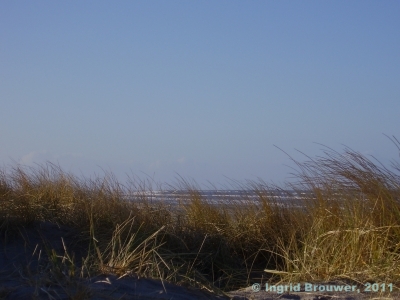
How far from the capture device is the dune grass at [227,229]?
4.41m

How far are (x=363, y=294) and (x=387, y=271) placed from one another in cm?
43

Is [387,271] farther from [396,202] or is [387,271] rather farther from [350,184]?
[350,184]

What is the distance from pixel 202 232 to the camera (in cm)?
636

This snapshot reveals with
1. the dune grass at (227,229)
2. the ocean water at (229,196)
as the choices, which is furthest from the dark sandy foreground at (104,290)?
the ocean water at (229,196)

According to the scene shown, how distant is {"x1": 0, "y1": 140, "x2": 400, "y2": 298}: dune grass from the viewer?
4414 millimetres

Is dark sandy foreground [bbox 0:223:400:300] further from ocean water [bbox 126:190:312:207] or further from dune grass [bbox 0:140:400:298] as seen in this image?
ocean water [bbox 126:190:312:207]

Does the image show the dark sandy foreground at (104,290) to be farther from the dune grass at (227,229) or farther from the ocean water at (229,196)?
the ocean water at (229,196)

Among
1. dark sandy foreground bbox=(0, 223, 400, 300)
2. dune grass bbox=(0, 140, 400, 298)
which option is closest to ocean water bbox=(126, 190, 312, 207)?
dune grass bbox=(0, 140, 400, 298)

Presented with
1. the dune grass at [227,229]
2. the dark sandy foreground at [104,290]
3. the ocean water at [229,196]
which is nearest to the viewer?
the dark sandy foreground at [104,290]

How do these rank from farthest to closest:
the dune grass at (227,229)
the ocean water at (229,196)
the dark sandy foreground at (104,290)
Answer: the ocean water at (229,196)
the dune grass at (227,229)
the dark sandy foreground at (104,290)

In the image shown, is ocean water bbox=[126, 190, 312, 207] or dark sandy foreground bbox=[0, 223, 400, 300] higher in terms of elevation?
ocean water bbox=[126, 190, 312, 207]

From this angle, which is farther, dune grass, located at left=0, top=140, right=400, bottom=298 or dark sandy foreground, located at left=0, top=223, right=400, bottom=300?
dune grass, located at left=0, top=140, right=400, bottom=298

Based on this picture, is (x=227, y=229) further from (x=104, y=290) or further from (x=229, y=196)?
(x=104, y=290)

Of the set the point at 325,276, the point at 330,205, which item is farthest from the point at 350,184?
the point at 325,276
